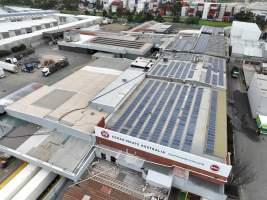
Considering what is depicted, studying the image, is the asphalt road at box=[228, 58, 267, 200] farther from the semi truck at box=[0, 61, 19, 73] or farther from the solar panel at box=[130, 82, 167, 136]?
the semi truck at box=[0, 61, 19, 73]

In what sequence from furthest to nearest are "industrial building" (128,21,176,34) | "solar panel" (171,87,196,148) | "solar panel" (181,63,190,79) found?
"industrial building" (128,21,176,34)
"solar panel" (181,63,190,79)
"solar panel" (171,87,196,148)

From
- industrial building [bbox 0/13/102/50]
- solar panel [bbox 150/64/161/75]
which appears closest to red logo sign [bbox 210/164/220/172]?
solar panel [bbox 150/64/161/75]

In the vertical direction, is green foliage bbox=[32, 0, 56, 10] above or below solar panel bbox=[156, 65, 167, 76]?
above

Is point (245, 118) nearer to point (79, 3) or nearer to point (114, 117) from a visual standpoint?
point (114, 117)

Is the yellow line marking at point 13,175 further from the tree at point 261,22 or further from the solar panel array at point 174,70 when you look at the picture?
the tree at point 261,22

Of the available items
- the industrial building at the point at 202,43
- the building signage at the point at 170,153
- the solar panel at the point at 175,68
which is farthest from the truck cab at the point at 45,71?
the industrial building at the point at 202,43

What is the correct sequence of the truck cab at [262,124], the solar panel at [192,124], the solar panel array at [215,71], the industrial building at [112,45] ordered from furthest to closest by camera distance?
the industrial building at [112,45], the solar panel array at [215,71], the truck cab at [262,124], the solar panel at [192,124]

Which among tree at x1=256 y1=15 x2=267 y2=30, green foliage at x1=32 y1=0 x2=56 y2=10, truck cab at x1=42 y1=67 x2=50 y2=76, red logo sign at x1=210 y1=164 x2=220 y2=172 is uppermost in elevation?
green foliage at x1=32 y1=0 x2=56 y2=10

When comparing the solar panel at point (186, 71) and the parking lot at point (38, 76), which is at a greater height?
the solar panel at point (186, 71)
